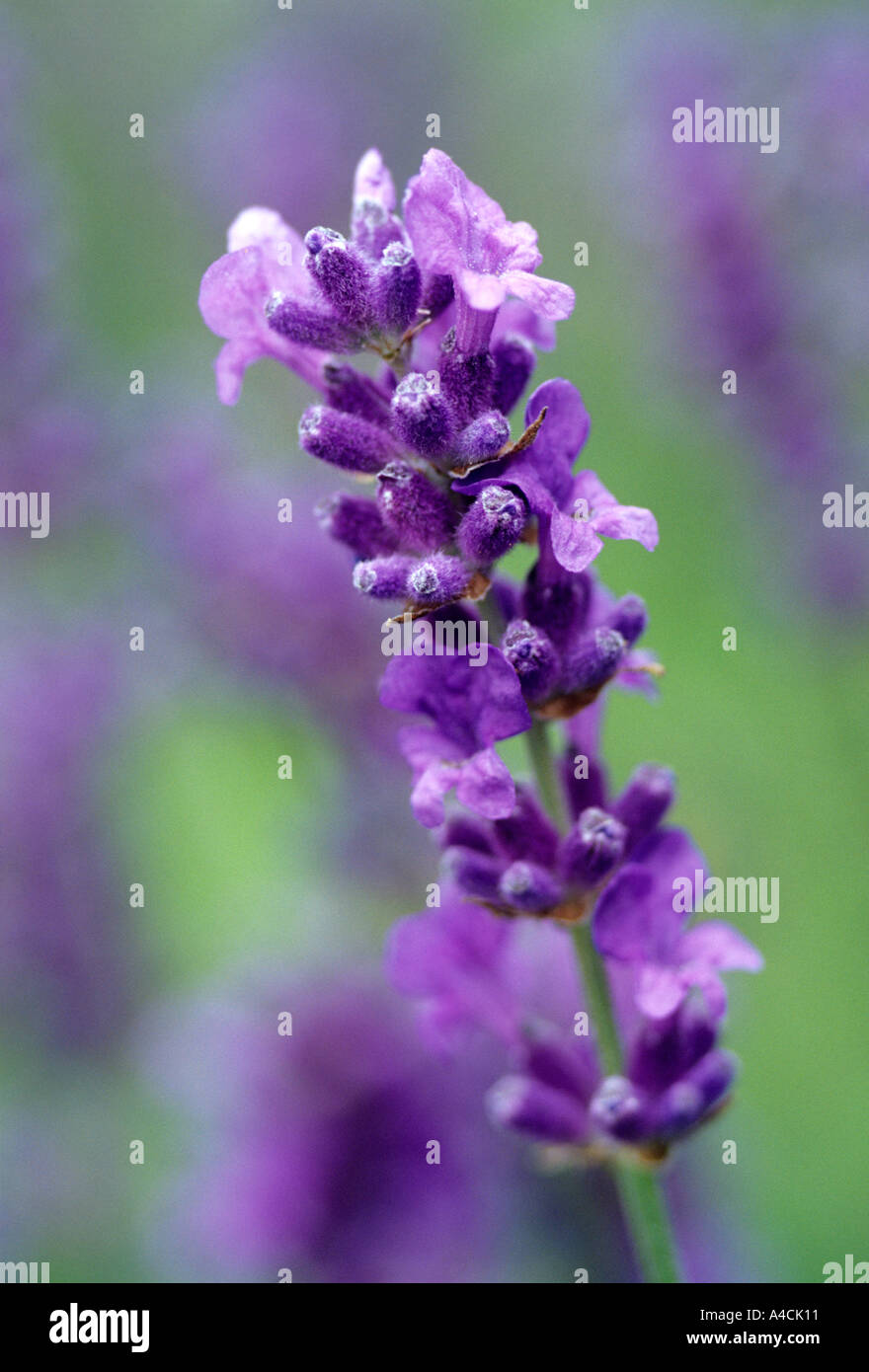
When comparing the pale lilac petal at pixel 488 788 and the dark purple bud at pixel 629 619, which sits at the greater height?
the dark purple bud at pixel 629 619

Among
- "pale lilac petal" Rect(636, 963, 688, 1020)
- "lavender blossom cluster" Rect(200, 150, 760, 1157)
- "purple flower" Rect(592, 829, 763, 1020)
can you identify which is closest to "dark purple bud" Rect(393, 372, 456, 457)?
"lavender blossom cluster" Rect(200, 150, 760, 1157)

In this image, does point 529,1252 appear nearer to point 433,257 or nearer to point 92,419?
point 433,257

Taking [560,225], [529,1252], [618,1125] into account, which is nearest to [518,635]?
[618,1125]

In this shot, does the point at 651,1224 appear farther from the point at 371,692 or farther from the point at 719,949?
the point at 371,692

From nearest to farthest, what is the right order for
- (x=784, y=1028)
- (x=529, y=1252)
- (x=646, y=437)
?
(x=529, y=1252), (x=784, y=1028), (x=646, y=437)

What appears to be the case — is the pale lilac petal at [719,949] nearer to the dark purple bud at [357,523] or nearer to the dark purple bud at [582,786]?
the dark purple bud at [582,786]

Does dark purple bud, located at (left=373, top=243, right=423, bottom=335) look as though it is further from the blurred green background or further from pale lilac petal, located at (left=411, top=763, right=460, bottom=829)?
the blurred green background

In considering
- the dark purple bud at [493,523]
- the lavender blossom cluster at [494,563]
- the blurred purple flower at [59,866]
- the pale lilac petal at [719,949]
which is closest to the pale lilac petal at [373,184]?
the lavender blossom cluster at [494,563]
